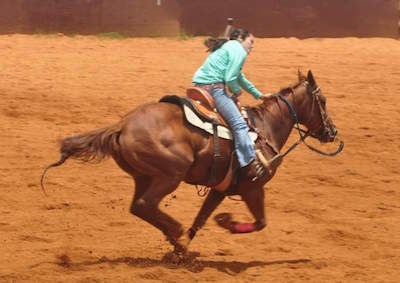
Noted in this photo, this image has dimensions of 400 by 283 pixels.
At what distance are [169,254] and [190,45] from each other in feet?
32.3

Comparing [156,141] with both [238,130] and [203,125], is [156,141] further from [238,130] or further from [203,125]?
[238,130]

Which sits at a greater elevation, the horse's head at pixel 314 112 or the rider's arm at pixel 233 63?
the rider's arm at pixel 233 63

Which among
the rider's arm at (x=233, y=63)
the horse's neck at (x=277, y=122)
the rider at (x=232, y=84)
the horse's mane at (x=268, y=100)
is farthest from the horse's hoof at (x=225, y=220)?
the rider's arm at (x=233, y=63)

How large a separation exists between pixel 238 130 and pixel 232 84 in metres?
0.49

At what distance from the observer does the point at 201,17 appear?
18.0m

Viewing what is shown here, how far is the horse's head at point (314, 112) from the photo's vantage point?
8.49 metres

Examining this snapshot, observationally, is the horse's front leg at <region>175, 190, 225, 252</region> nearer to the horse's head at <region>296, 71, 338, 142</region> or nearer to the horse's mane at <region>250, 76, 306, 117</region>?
the horse's mane at <region>250, 76, 306, 117</region>

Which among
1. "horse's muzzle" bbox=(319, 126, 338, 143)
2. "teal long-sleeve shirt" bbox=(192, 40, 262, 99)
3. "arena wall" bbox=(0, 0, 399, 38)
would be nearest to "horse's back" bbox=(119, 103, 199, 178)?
"teal long-sleeve shirt" bbox=(192, 40, 262, 99)

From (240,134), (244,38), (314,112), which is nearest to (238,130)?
(240,134)

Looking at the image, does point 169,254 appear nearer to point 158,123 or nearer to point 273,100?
point 158,123

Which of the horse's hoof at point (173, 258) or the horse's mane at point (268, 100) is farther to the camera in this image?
the horse's mane at point (268, 100)

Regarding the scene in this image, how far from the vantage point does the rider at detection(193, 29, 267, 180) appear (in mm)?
7730

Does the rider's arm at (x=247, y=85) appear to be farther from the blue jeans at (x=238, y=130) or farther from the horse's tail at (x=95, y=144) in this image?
the horse's tail at (x=95, y=144)

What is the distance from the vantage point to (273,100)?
27.7 ft
